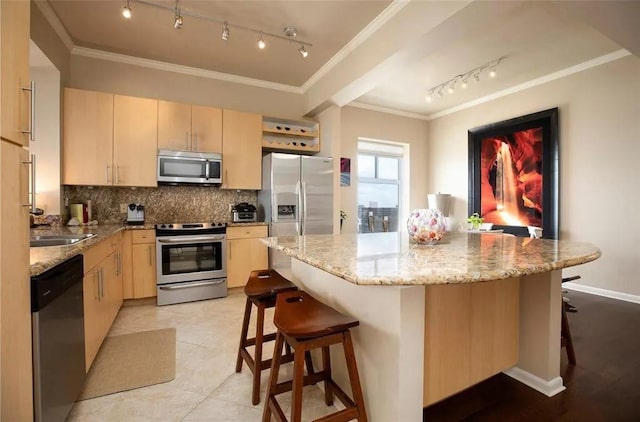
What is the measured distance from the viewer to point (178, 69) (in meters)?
3.89

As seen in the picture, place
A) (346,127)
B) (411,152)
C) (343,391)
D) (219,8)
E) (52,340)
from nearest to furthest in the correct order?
(52,340) < (343,391) < (219,8) < (346,127) < (411,152)

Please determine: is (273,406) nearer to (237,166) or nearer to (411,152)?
(237,166)

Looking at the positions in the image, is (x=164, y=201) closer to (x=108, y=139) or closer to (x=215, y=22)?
(x=108, y=139)

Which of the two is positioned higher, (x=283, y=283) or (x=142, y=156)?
(x=142, y=156)

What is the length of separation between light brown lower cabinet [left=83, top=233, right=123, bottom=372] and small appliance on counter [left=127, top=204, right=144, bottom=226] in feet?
2.19

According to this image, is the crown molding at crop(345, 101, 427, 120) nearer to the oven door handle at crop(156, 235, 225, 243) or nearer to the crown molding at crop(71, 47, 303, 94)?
the crown molding at crop(71, 47, 303, 94)

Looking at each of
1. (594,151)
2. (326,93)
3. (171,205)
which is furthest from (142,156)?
(594,151)

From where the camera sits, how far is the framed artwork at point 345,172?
5.12 metres

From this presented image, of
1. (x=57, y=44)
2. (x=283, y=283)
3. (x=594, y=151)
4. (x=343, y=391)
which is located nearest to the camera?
(x=343, y=391)

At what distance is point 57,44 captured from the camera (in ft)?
10.1

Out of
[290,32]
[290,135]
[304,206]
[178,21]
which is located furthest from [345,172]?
[178,21]

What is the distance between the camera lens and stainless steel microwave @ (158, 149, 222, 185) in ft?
11.7

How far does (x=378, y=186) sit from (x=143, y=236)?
13.3 feet

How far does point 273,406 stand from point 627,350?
275 cm
